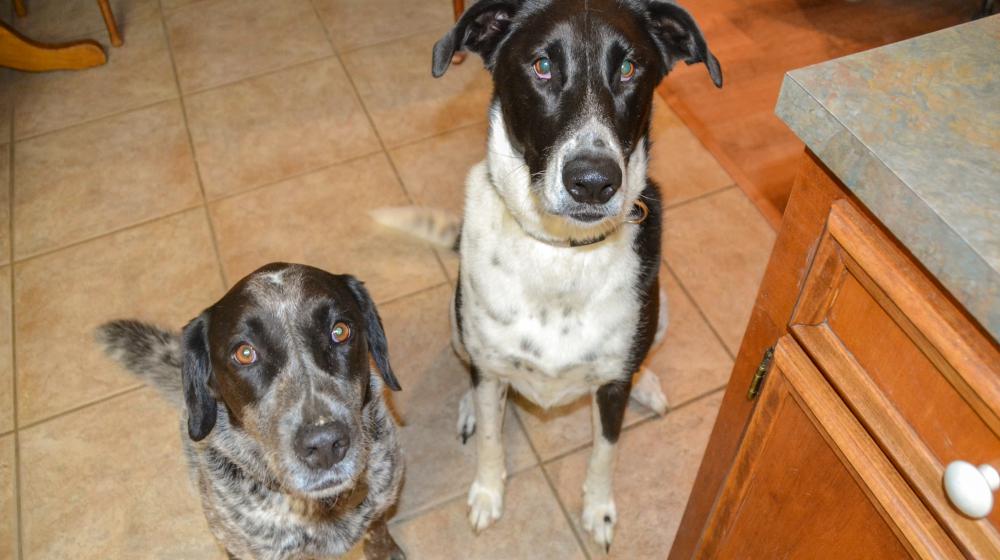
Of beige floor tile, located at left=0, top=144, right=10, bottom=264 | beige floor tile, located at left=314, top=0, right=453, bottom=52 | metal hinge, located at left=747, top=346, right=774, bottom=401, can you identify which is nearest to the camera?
metal hinge, located at left=747, top=346, right=774, bottom=401

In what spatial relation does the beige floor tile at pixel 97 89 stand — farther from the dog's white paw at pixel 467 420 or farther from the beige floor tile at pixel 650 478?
the beige floor tile at pixel 650 478

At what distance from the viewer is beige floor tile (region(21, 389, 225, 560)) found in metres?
2.24

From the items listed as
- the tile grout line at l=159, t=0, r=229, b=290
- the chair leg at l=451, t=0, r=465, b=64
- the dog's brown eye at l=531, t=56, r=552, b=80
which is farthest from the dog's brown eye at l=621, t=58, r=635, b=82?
the chair leg at l=451, t=0, r=465, b=64

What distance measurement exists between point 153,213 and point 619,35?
2.15 metres

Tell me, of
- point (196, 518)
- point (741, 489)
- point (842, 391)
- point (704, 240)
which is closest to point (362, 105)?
point (704, 240)

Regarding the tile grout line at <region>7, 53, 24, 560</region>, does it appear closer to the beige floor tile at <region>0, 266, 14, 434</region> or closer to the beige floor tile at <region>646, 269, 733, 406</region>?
the beige floor tile at <region>0, 266, 14, 434</region>

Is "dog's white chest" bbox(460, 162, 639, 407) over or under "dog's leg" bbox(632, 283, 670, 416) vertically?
over

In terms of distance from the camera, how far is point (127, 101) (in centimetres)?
346

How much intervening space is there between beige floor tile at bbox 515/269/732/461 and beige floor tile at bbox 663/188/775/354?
6 centimetres

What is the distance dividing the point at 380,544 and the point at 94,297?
144 centimetres

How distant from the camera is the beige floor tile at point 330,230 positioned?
2826mm

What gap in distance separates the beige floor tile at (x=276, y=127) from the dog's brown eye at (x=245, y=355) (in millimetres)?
1576

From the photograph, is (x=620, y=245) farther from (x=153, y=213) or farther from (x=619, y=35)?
(x=153, y=213)

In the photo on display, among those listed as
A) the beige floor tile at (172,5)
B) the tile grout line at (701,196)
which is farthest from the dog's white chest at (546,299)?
the beige floor tile at (172,5)
